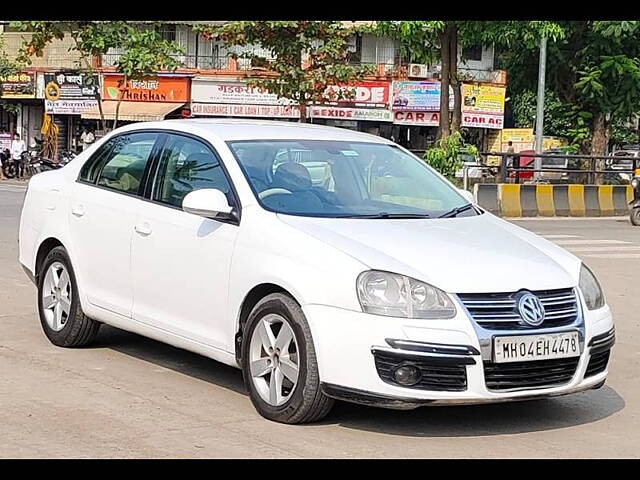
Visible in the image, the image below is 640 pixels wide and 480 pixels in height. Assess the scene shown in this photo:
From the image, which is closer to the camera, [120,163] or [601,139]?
[120,163]

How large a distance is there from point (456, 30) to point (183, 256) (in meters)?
20.2

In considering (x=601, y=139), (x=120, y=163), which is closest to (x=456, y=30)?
(x=601, y=139)

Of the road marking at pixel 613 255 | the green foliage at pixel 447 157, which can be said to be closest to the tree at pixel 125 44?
the green foliage at pixel 447 157

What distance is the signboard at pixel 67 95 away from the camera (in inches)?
1777

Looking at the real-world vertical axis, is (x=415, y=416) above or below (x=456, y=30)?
below

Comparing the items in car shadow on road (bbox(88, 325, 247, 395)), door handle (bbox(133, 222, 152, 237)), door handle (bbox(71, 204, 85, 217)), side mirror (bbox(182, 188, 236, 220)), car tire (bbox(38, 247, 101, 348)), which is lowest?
car shadow on road (bbox(88, 325, 247, 395))

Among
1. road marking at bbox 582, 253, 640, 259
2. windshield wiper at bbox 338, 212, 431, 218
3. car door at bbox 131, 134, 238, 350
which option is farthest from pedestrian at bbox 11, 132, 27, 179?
windshield wiper at bbox 338, 212, 431, 218

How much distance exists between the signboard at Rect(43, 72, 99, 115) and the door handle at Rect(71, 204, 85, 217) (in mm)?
38065

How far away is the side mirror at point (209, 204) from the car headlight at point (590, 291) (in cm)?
192

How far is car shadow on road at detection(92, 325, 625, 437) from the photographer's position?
19.5ft

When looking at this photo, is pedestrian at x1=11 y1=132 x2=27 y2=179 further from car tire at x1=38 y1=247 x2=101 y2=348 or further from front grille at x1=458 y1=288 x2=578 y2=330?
front grille at x1=458 y1=288 x2=578 y2=330
